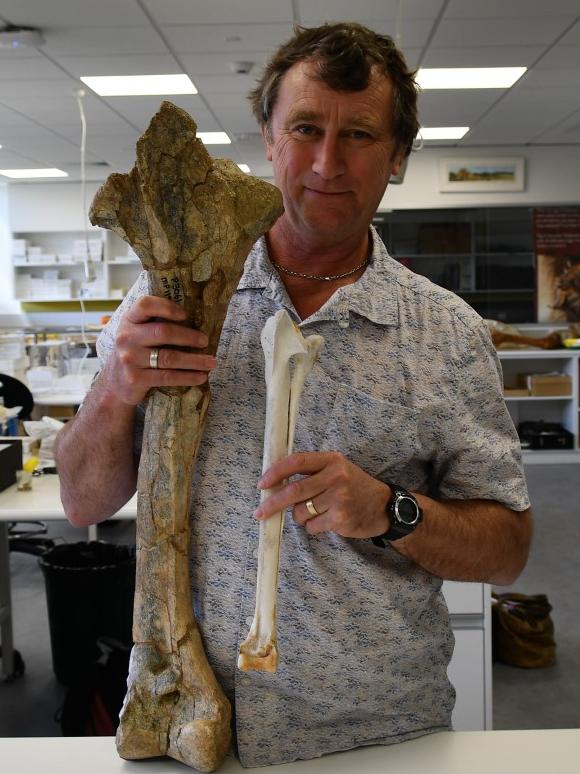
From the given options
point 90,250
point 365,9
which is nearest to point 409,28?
point 365,9

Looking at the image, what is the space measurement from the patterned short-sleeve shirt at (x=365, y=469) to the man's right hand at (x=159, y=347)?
0.77 feet

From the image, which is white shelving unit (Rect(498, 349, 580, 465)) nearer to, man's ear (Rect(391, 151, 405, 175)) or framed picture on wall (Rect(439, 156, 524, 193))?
framed picture on wall (Rect(439, 156, 524, 193))

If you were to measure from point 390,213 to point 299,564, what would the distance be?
878cm

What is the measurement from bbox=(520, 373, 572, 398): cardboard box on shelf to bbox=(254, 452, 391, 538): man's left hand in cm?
721

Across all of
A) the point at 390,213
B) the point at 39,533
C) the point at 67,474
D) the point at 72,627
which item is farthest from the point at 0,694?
the point at 390,213

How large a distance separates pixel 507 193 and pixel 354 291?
28.3 feet

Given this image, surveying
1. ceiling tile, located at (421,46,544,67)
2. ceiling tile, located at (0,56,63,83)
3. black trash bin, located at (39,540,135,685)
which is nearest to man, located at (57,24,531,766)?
black trash bin, located at (39,540,135,685)

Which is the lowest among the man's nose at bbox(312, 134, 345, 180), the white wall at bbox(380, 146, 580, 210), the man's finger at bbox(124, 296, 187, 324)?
the man's finger at bbox(124, 296, 187, 324)

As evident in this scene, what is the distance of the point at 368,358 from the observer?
126 centimetres

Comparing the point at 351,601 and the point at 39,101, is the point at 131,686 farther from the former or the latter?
the point at 39,101

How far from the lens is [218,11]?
4.59 m

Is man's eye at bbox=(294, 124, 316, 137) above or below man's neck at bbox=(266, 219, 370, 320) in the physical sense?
above

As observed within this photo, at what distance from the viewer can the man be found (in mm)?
1210

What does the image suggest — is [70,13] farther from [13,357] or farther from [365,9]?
[13,357]
